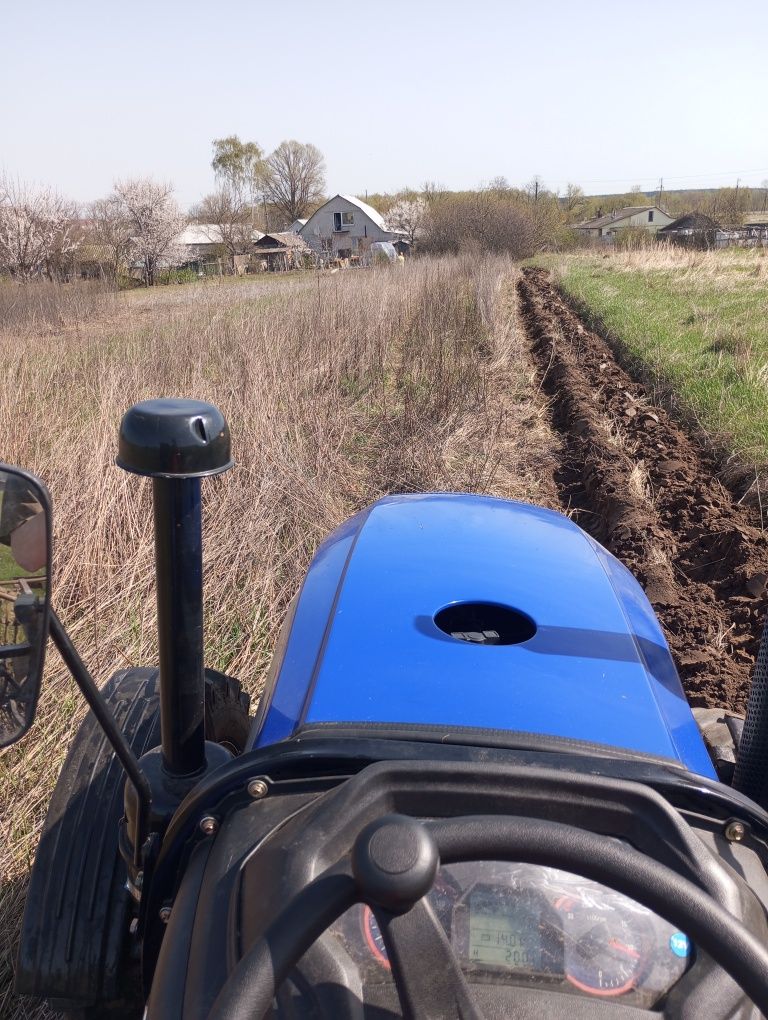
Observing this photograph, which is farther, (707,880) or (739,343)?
(739,343)

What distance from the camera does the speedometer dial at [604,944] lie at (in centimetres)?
74

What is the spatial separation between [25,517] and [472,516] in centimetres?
123

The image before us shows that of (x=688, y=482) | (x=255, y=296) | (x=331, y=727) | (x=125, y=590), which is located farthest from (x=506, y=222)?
(x=331, y=727)

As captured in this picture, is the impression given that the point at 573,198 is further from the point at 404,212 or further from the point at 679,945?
the point at 679,945

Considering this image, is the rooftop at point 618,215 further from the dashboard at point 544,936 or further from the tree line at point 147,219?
the dashboard at point 544,936

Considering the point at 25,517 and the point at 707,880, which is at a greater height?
the point at 25,517

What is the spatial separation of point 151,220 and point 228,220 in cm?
1204

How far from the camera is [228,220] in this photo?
149 feet

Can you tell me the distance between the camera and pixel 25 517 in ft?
2.94

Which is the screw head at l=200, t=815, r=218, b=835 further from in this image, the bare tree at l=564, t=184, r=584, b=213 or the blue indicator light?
the bare tree at l=564, t=184, r=584, b=213

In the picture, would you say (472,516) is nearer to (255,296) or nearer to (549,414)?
(549,414)

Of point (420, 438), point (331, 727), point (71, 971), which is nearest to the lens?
point (331, 727)

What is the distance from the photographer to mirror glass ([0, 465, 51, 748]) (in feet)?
2.87

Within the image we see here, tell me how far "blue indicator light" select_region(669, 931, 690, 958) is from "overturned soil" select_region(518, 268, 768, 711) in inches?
99.4
